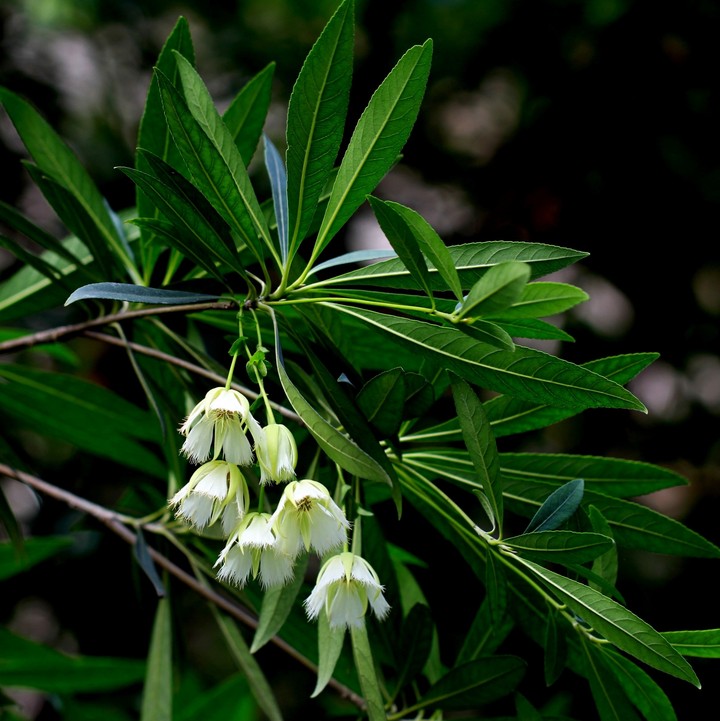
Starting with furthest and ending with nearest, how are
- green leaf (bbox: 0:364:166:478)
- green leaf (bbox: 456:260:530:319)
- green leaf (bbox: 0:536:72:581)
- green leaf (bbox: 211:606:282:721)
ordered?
green leaf (bbox: 0:536:72:581)
green leaf (bbox: 0:364:166:478)
green leaf (bbox: 211:606:282:721)
green leaf (bbox: 456:260:530:319)

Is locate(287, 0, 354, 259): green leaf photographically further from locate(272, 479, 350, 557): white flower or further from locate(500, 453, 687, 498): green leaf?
locate(500, 453, 687, 498): green leaf

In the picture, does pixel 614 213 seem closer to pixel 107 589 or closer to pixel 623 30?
pixel 623 30

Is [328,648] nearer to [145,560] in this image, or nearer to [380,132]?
[145,560]

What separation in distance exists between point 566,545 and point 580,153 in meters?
1.78

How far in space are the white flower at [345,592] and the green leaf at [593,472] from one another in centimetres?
23

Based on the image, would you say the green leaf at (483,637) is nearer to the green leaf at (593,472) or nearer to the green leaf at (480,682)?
the green leaf at (480,682)

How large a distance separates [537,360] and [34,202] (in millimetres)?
1911

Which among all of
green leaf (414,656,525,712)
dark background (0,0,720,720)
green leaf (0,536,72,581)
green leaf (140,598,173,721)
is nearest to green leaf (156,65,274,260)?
green leaf (414,656,525,712)

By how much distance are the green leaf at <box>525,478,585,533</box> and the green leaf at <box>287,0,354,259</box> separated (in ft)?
1.02

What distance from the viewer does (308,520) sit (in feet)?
2.02

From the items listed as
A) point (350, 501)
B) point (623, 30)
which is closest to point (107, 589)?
point (350, 501)

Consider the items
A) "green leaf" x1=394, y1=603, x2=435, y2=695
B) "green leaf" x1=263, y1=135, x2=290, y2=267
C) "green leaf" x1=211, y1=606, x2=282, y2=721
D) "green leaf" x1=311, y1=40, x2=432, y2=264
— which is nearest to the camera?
"green leaf" x1=311, y1=40, x2=432, y2=264

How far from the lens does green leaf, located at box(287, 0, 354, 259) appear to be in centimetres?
62

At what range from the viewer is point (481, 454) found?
2.12 feet
